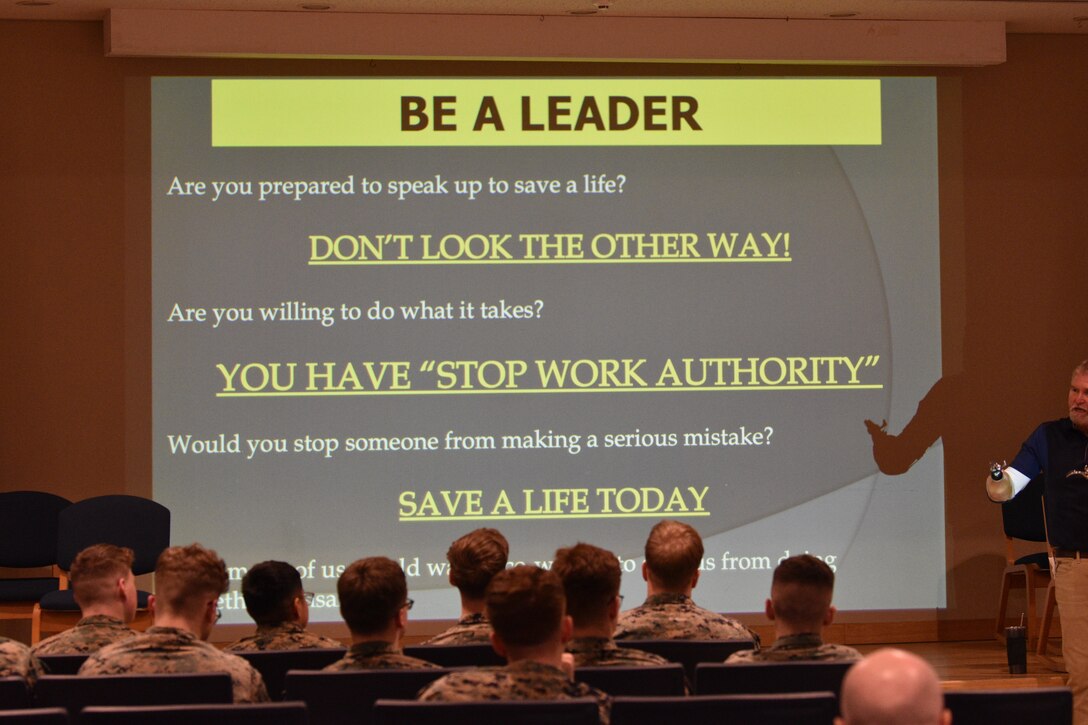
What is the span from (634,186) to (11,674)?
15.3ft

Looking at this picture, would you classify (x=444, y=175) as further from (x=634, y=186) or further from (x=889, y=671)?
(x=889, y=671)

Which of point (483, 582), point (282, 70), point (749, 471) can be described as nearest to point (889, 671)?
point (483, 582)

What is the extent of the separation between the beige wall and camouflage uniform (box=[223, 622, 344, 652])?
10.6ft

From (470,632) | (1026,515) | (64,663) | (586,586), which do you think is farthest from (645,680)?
(1026,515)

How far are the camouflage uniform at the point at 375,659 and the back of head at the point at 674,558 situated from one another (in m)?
0.96

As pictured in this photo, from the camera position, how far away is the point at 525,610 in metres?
2.95

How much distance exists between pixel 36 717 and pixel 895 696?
5.36 ft

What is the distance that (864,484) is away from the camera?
7465 mm

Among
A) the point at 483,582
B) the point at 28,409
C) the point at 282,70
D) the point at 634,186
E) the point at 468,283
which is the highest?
the point at 282,70

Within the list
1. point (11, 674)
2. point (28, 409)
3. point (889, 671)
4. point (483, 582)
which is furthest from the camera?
point (28, 409)

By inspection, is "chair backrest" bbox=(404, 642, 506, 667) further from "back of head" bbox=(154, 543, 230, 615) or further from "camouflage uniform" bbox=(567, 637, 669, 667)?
"back of head" bbox=(154, 543, 230, 615)

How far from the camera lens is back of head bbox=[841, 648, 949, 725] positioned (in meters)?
2.02

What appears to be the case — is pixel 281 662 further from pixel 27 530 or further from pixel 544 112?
pixel 544 112

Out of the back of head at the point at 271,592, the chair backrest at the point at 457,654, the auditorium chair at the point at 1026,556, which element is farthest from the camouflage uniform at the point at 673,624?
the auditorium chair at the point at 1026,556
